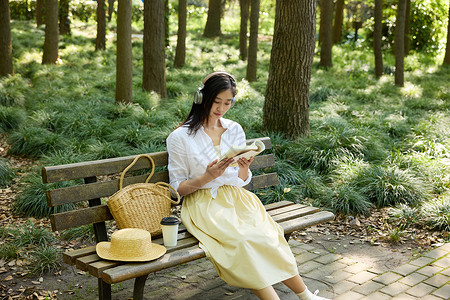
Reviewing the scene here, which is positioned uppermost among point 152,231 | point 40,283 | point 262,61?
point 262,61

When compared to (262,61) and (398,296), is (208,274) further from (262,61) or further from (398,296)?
(262,61)

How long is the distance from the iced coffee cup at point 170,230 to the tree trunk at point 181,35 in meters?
11.6

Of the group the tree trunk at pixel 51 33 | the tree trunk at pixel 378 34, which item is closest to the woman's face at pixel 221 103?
the tree trunk at pixel 51 33

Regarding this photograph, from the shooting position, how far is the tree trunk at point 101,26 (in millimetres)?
15836

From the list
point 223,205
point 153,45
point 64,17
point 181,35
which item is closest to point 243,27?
point 181,35

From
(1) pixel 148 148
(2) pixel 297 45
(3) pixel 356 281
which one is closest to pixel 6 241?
(1) pixel 148 148

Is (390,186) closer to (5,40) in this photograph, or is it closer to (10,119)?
(10,119)

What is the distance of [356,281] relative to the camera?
409 cm

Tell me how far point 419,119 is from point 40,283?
813 centimetres

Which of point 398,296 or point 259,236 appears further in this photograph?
point 398,296

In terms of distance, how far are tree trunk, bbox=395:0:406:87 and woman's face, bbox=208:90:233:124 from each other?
35.9 feet

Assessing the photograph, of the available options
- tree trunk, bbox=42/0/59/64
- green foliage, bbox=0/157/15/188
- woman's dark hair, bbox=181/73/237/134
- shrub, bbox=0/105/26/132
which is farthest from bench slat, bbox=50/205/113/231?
tree trunk, bbox=42/0/59/64

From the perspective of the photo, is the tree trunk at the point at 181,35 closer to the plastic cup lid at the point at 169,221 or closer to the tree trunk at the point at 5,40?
the tree trunk at the point at 5,40

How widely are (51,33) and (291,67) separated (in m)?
8.95
